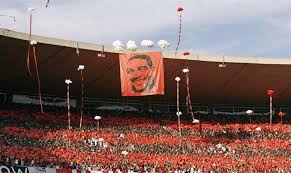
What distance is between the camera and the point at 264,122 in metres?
47.2

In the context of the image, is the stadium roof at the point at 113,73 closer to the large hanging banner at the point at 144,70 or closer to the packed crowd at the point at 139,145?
the large hanging banner at the point at 144,70

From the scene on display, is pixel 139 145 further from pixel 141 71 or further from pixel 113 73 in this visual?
pixel 113 73

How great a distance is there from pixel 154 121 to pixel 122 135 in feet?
19.7

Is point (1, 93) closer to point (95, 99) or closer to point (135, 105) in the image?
point (95, 99)

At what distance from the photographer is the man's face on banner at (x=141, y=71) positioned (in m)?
35.8

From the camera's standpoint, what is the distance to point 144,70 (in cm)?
3584

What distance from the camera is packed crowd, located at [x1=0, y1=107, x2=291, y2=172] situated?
31531 mm

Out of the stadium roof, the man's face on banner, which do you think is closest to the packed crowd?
the stadium roof

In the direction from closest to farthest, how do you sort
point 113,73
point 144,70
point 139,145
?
1. point 144,70
2. point 139,145
3. point 113,73

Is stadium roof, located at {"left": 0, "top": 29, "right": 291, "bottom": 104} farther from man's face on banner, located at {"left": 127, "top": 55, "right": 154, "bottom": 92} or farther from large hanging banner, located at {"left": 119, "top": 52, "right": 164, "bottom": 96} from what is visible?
man's face on banner, located at {"left": 127, "top": 55, "right": 154, "bottom": 92}

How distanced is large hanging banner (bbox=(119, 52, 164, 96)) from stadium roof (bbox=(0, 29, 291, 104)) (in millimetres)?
1480

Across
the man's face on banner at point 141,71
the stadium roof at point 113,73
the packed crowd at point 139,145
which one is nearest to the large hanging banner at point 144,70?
the man's face on banner at point 141,71

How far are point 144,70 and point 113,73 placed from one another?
160 inches

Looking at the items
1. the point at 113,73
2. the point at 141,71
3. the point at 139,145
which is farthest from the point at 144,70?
the point at 139,145
